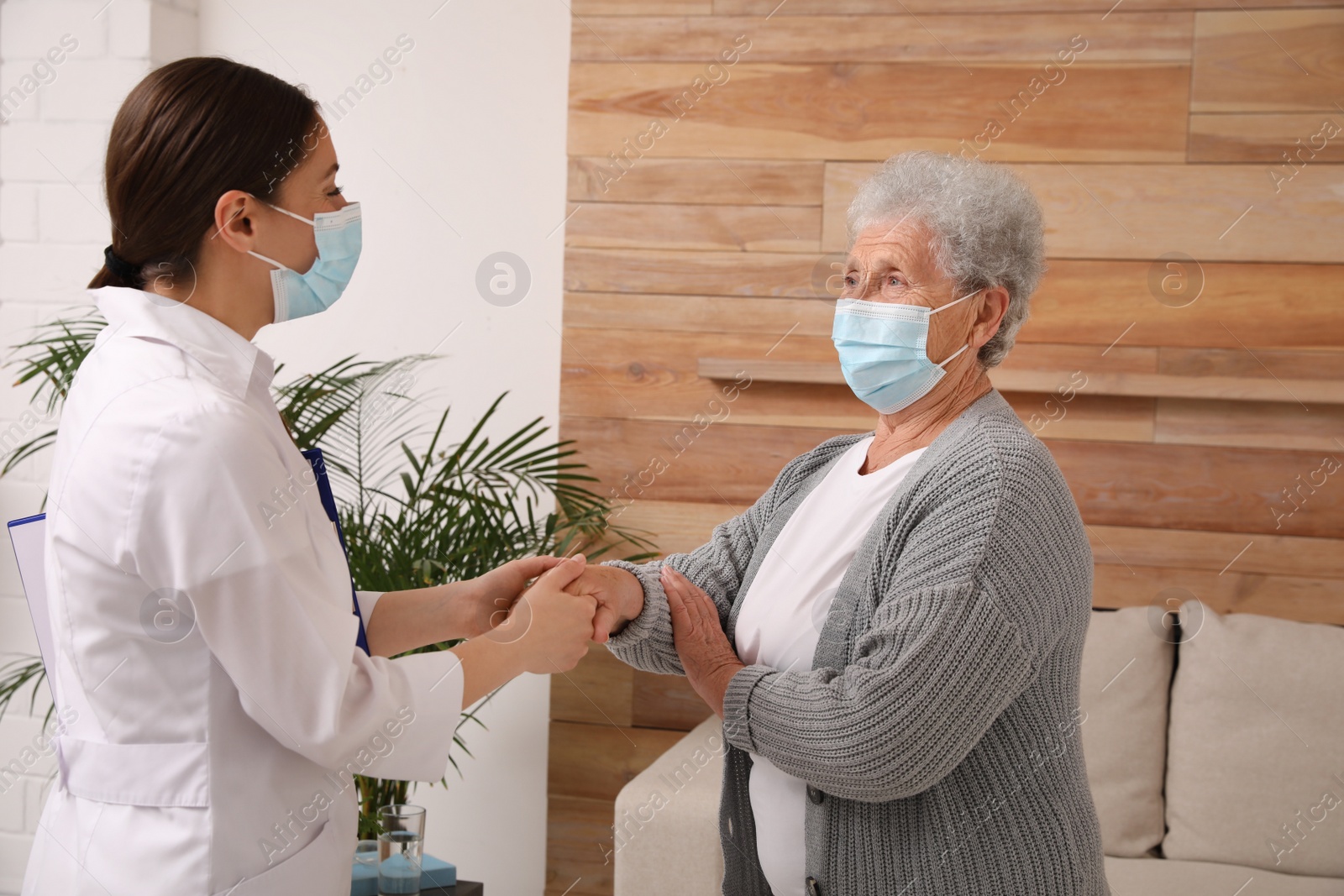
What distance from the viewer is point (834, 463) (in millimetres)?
1562

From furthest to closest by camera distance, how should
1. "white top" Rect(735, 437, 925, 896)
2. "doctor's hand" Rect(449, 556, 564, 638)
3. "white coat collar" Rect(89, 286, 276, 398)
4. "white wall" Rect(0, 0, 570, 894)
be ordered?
"white wall" Rect(0, 0, 570, 894) < "doctor's hand" Rect(449, 556, 564, 638) < "white top" Rect(735, 437, 925, 896) < "white coat collar" Rect(89, 286, 276, 398)

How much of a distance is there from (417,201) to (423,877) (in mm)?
1579

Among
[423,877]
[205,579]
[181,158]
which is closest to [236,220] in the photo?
[181,158]

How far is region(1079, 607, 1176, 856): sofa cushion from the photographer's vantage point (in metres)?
2.20

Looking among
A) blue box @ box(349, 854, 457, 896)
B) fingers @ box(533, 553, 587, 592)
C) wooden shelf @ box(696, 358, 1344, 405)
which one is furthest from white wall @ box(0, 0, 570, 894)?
fingers @ box(533, 553, 587, 592)

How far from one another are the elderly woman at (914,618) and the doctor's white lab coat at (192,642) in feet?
1.43

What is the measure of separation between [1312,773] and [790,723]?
144 centimetres

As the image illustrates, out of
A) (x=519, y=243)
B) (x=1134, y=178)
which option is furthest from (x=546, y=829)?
(x=1134, y=178)

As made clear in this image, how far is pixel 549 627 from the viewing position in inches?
54.9

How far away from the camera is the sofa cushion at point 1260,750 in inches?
82.7

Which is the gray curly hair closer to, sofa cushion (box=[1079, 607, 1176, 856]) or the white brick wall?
sofa cushion (box=[1079, 607, 1176, 856])

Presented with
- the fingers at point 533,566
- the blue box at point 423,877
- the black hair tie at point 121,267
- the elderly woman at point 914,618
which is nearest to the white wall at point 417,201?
the blue box at point 423,877

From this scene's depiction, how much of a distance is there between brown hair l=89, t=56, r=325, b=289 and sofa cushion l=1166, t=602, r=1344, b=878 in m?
1.98

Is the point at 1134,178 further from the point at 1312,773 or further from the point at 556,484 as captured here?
the point at 556,484
